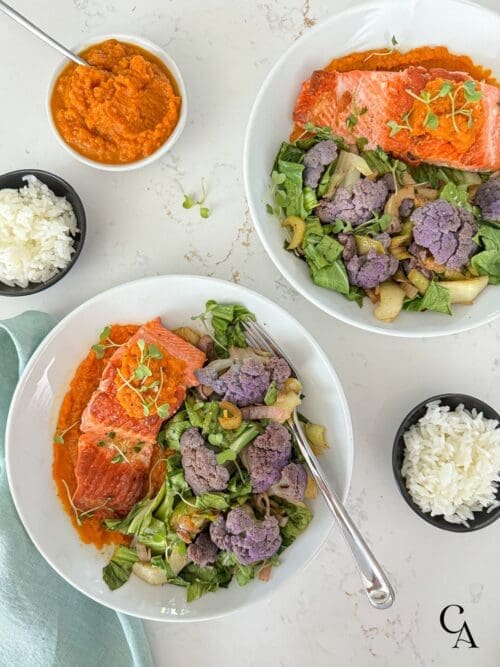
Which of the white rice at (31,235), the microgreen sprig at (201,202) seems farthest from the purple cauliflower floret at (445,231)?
the white rice at (31,235)

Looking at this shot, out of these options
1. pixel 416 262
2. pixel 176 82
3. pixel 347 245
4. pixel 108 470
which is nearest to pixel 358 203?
pixel 347 245

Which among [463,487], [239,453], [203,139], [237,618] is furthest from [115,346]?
[463,487]

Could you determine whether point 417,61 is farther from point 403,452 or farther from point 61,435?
point 61,435

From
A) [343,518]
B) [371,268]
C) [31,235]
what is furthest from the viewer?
[31,235]

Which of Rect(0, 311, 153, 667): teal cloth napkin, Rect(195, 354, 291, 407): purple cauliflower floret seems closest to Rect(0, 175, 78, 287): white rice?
Rect(0, 311, 153, 667): teal cloth napkin

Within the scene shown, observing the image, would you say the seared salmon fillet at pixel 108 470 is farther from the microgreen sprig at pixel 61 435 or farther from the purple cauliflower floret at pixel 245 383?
the purple cauliflower floret at pixel 245 383

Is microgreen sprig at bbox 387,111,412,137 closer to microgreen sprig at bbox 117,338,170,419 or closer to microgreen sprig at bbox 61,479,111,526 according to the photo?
microgreen sprig at bbox 117,338,170,419
